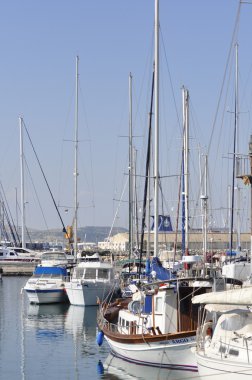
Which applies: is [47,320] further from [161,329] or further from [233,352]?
[233,352]

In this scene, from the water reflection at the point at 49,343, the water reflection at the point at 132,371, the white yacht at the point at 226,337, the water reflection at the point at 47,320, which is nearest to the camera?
the white yacht at the point at 226,337

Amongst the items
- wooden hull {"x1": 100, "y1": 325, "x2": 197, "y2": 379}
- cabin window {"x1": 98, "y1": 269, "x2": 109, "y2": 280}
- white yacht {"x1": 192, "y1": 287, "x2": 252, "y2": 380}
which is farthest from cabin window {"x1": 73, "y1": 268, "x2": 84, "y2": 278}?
white yacht {"x1": 192, "y1": 287, "x2": 252, "y2": 380}

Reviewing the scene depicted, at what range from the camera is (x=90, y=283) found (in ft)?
174

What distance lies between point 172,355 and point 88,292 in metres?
25.9

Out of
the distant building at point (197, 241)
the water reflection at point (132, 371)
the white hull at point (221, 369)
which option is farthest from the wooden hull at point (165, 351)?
the distant building at point (197, 241)

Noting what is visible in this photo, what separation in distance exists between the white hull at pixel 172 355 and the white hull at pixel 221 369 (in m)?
1.92

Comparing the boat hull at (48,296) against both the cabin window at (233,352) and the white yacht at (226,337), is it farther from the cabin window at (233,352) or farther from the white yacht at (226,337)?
the cabin window at (233,352)

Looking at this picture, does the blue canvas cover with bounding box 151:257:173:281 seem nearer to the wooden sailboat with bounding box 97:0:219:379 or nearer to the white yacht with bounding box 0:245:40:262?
the wooden sailboat with bounding box 97:0:219:379

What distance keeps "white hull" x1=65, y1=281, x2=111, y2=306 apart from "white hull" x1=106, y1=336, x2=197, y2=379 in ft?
78.0

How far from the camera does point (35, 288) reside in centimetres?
5653

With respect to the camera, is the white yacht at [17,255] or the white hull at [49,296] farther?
the white yacht at [17,255]

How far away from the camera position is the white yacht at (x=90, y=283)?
52781 mm

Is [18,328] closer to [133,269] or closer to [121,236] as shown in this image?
[133,269]

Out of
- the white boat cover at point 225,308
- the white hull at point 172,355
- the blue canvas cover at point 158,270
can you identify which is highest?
the blue canvas cover at point 158,270
